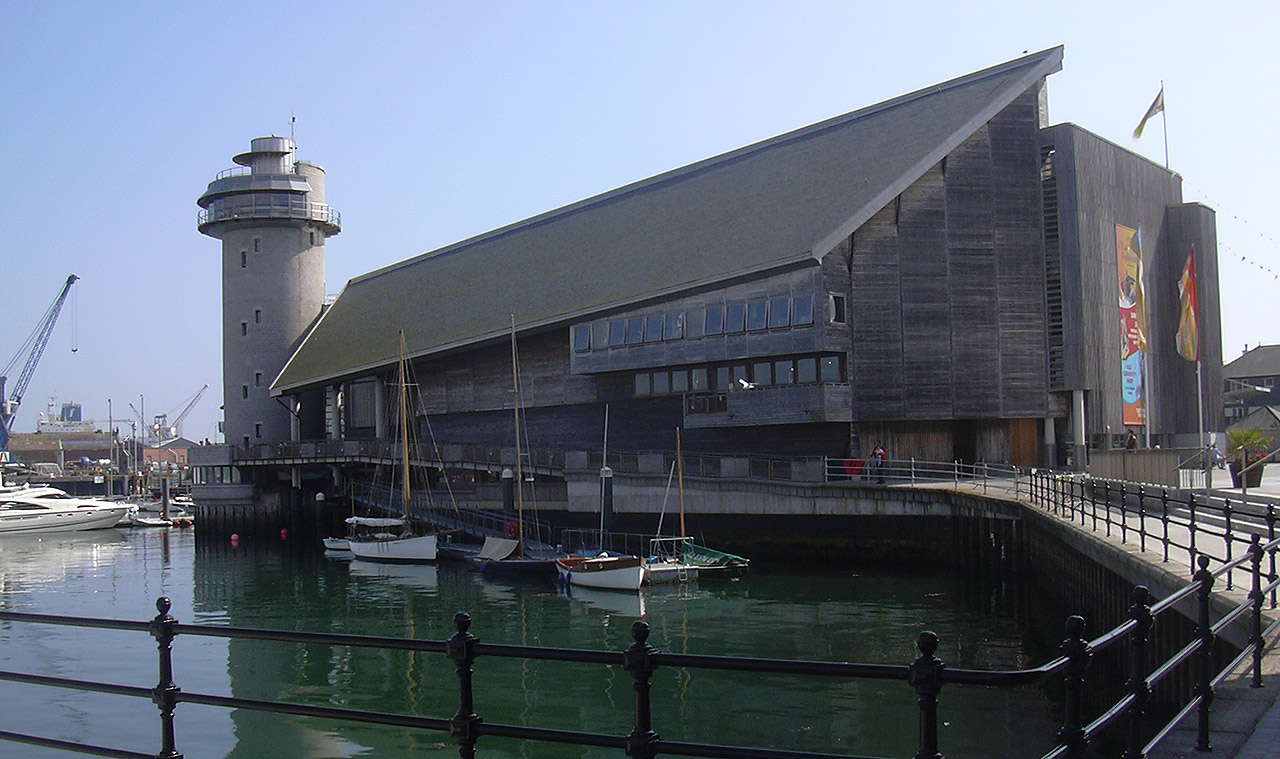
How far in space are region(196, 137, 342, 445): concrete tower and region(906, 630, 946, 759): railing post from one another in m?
71.9

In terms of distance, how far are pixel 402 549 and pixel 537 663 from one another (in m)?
24.4

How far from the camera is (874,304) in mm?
43969

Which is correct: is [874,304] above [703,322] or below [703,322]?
above

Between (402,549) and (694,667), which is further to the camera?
(402,549)

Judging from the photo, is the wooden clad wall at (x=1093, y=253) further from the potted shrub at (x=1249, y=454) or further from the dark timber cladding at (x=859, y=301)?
the potted shrub at (x=1249, y=454)

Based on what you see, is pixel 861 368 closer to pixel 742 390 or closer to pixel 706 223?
pixel 742 390

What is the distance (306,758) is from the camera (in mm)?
17672

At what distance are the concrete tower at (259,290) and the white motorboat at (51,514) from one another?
42.6 feet

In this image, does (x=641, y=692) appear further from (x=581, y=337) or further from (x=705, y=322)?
(x=581, y=337)

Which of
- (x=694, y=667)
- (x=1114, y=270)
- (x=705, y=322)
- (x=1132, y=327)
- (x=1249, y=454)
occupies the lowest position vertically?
(x=694, y=667)

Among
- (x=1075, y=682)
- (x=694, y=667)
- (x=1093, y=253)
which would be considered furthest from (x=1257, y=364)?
(x=1075, y=682)

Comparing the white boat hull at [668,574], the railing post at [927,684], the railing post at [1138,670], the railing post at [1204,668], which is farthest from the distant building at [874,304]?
the railing post at [927,684]

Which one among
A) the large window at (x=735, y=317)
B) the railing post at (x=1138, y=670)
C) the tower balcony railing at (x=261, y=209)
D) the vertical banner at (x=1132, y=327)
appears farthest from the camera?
the tower balcony railing at (x=261, y=209)

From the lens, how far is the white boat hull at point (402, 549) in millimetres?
46938
